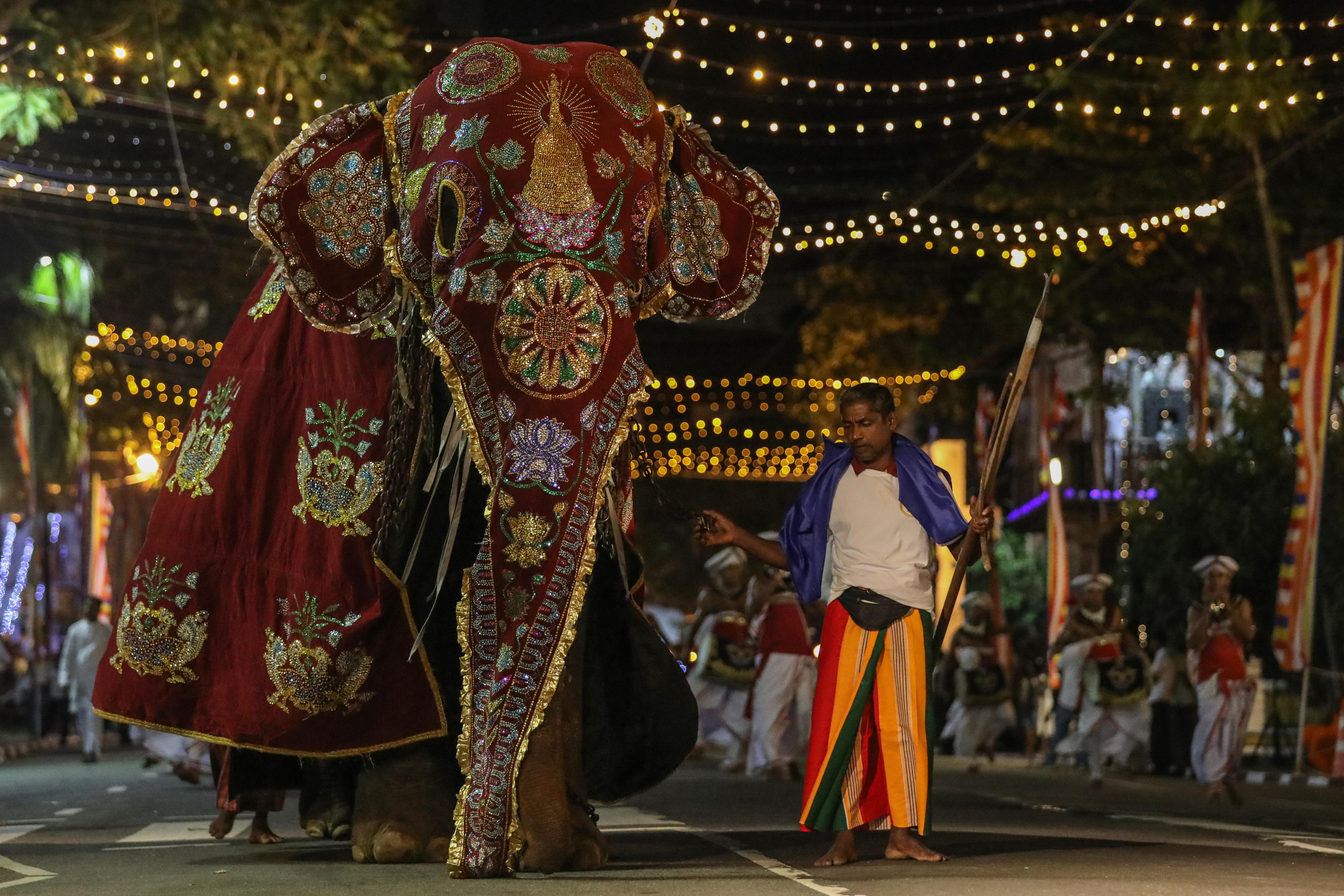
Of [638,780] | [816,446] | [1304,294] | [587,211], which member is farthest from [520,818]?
[816,446]

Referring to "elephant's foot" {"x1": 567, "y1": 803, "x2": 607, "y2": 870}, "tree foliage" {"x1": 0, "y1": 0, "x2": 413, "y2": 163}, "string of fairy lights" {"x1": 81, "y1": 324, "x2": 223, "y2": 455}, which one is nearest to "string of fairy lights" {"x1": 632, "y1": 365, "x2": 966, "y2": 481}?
"string of fairy lights" {"x1": 81, "y1": 324, "x2": 223, "y2": 455}

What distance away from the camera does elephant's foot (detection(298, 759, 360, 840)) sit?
317 inches

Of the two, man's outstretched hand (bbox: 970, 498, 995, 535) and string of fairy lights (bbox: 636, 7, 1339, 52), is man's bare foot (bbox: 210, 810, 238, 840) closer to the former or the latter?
man's outstretched hand (bbox: 970, 498, 995, 535)

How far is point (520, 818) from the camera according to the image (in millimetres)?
6047

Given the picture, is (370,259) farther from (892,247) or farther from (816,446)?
(816,446)

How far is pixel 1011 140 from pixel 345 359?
16.7 meters

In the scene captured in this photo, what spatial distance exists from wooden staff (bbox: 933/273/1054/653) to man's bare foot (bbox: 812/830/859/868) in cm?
71

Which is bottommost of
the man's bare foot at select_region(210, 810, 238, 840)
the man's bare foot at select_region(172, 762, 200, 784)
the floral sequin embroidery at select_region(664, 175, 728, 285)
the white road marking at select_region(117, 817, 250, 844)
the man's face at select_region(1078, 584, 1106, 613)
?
the man's bare foot at select_region(172, 762, 200, 784)

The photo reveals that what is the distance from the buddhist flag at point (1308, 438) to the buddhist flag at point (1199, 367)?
255 inches

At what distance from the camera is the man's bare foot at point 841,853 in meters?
6.81

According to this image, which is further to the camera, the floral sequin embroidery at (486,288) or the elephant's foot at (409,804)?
the elephant's foot at (409,804)

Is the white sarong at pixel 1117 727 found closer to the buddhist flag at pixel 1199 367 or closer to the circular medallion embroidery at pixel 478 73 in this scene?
the buddhist flag at pixel 1199 367

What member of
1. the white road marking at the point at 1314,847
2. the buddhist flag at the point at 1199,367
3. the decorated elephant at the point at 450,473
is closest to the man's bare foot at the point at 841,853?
the decorated elephant at the point at 450,473

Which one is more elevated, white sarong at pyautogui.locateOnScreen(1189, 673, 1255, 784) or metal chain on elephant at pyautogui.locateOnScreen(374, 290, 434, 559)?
metal chain on elephant at pyautogui.locateOnScreen(374, 290, 434, 559)
